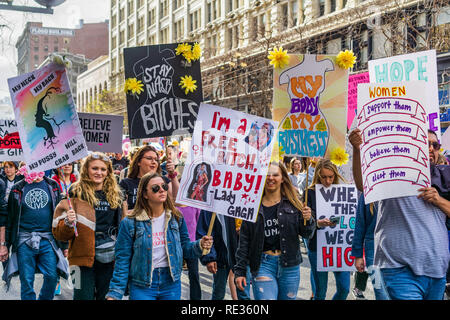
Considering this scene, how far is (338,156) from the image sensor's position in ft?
20.8

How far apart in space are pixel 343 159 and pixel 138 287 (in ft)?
8.89

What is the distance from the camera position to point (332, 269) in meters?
6.33

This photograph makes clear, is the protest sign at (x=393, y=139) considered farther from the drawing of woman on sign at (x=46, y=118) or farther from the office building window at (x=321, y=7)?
the office building window at (x=321, y=7)

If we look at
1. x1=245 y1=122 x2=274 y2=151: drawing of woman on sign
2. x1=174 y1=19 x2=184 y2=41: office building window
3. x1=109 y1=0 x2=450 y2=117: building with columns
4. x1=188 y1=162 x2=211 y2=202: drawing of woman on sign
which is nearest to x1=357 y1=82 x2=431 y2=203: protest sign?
x1=245 y1=122 x2=274 y2=151: drawing of woman on sign

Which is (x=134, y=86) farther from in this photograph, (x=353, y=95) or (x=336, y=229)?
(x=353, y=95)

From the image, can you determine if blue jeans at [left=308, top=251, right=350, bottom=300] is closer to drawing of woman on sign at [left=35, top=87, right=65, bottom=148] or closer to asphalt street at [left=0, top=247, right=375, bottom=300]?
asphalt street at [left=0, top=247, right=375, bottom=300]

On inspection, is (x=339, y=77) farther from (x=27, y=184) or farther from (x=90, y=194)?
(x=27, y=184)

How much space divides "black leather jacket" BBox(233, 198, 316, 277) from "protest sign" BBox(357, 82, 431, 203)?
862 mm

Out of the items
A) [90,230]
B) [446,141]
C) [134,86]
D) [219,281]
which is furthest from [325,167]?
[90,230]

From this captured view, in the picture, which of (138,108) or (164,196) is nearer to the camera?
(164,196)

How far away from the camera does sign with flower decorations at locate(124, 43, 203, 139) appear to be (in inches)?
283

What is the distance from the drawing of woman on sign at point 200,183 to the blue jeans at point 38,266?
220 cm

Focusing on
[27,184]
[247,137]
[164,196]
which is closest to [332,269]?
[247,137]

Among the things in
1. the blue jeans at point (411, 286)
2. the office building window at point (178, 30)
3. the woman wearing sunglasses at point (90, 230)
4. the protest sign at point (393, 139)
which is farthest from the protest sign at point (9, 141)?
the office building window at point (178, 30)
